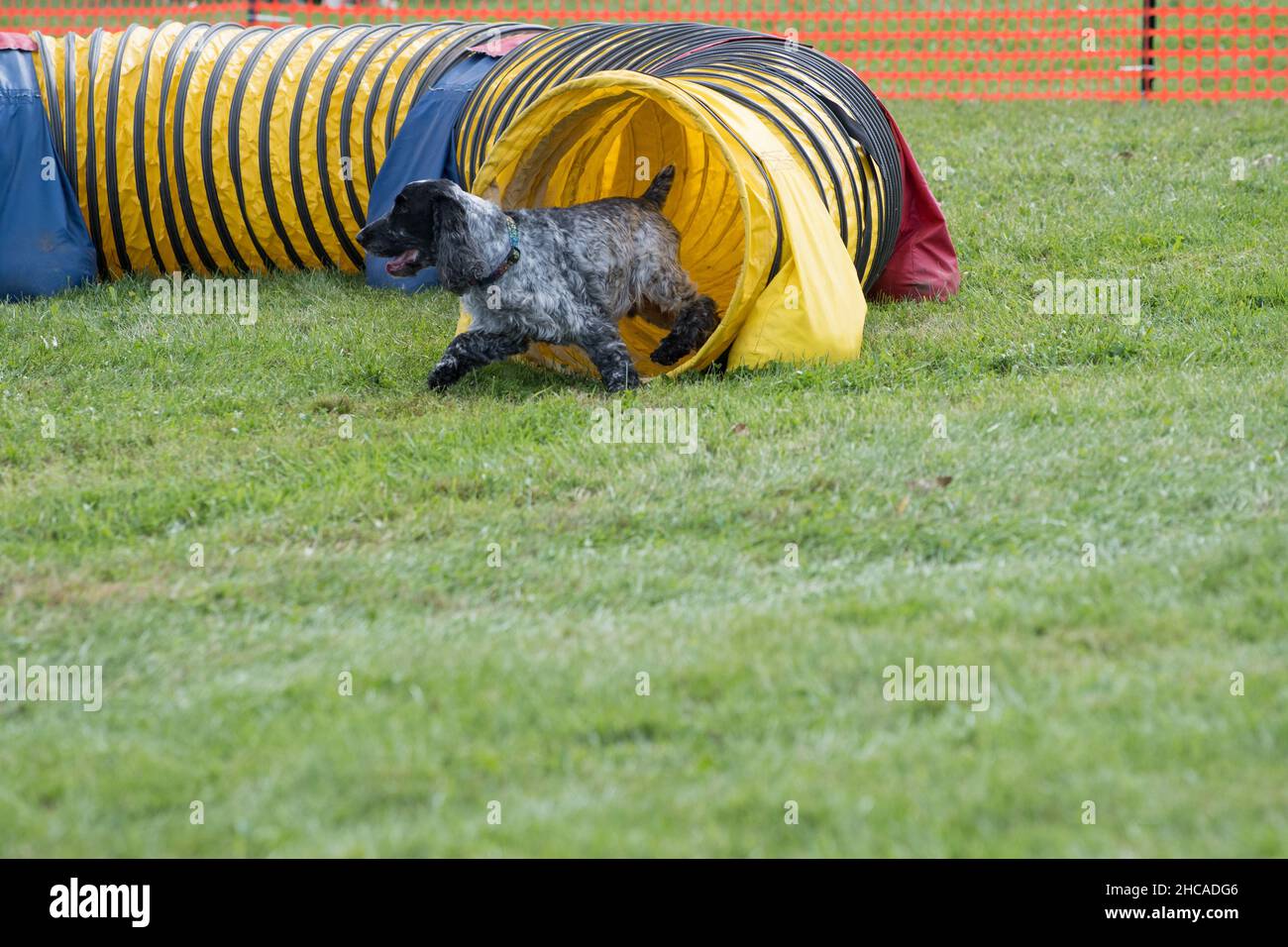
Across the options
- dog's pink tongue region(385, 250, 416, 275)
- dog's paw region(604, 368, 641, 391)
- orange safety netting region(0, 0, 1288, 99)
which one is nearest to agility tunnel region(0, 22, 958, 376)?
dog's paw region(604, 368, 641, 391)

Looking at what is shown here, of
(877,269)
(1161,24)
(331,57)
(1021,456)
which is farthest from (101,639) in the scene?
(1161,24)

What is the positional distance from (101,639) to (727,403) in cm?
294

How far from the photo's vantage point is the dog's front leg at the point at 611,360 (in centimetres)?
679

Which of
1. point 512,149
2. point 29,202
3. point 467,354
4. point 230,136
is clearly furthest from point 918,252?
point 29,202

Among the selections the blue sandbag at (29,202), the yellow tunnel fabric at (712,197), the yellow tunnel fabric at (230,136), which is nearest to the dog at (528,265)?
the yellow tunnel fabric at (712,197)

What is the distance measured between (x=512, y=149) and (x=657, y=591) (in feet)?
11.2

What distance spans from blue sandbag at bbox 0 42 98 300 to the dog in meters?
2.95

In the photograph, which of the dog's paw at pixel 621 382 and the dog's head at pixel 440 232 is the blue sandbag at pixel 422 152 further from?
the dog's paw at pixel 621 382

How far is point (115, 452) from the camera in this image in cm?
602

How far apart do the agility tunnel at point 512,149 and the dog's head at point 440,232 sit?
703 millimetres

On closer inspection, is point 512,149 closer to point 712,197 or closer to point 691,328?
point 691,328

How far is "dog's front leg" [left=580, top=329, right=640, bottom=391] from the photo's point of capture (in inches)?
267

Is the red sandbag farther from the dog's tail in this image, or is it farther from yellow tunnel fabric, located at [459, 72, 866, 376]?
the dog's tail
